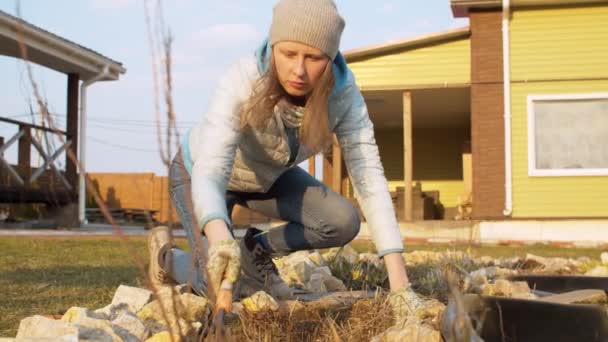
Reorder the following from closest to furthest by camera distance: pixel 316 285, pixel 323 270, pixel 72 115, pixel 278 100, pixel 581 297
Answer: pixel 278 100 → pixel 581 297 → pixel 316 285 → pixel 323 270 → pixel 72 115

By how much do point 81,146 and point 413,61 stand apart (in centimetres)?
666

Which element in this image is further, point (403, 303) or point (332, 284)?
point (332, 284)

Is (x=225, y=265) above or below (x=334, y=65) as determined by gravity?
below

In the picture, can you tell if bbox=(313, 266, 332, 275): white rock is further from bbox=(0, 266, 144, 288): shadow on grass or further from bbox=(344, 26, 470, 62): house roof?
bbox=(344, 26, 470, 62): house roof

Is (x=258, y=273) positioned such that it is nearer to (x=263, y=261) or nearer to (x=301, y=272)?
(x=263, y=261)

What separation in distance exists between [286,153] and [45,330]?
1.30 meters

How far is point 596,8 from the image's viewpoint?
12.4m

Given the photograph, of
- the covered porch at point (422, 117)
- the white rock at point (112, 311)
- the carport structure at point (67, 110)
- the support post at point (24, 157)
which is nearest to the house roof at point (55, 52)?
the carport structure at point (67, 110)

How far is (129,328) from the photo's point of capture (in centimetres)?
233

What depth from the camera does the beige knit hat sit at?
8.51ft

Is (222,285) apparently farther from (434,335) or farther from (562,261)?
(562,261)

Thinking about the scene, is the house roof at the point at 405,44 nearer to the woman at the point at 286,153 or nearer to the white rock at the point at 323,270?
the white rock at the point at 323,270

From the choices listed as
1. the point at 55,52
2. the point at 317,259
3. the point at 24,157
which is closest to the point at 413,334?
the point at 317,259

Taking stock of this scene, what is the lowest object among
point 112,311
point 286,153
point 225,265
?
point 112,311
